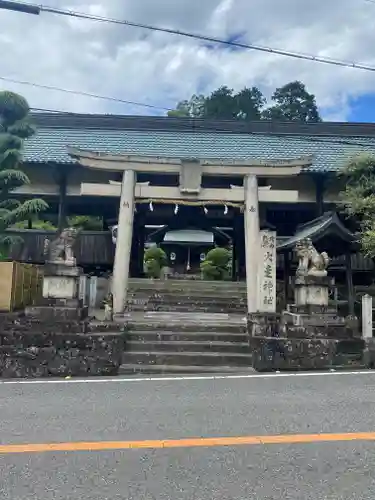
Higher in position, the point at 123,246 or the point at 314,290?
the point at 123,246

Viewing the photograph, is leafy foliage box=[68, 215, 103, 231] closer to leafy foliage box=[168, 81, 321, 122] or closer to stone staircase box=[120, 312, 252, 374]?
stone staircase box=[120, 312, 252, 374]

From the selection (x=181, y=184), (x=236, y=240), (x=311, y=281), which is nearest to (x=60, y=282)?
(x=181, y=184)

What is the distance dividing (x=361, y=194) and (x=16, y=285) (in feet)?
33.1

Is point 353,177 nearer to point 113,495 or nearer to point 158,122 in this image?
point 158,122

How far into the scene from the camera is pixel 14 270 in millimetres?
10578

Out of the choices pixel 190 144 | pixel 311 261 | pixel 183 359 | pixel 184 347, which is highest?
pixel 190 144

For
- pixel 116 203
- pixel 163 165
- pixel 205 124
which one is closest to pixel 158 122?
pixel 205 124

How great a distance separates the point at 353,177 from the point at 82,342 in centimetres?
1042

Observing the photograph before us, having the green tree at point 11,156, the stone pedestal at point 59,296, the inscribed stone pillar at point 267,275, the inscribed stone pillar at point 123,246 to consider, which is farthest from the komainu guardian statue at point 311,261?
the green tree at point 11,156

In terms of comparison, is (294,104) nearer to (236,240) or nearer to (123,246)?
(236,240)

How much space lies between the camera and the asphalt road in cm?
335

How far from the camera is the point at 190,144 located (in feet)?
61.4

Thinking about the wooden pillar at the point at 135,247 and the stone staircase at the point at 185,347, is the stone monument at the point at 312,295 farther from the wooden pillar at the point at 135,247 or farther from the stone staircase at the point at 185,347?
the wooden pillar at the point at 135,247

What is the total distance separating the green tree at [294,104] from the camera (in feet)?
178
